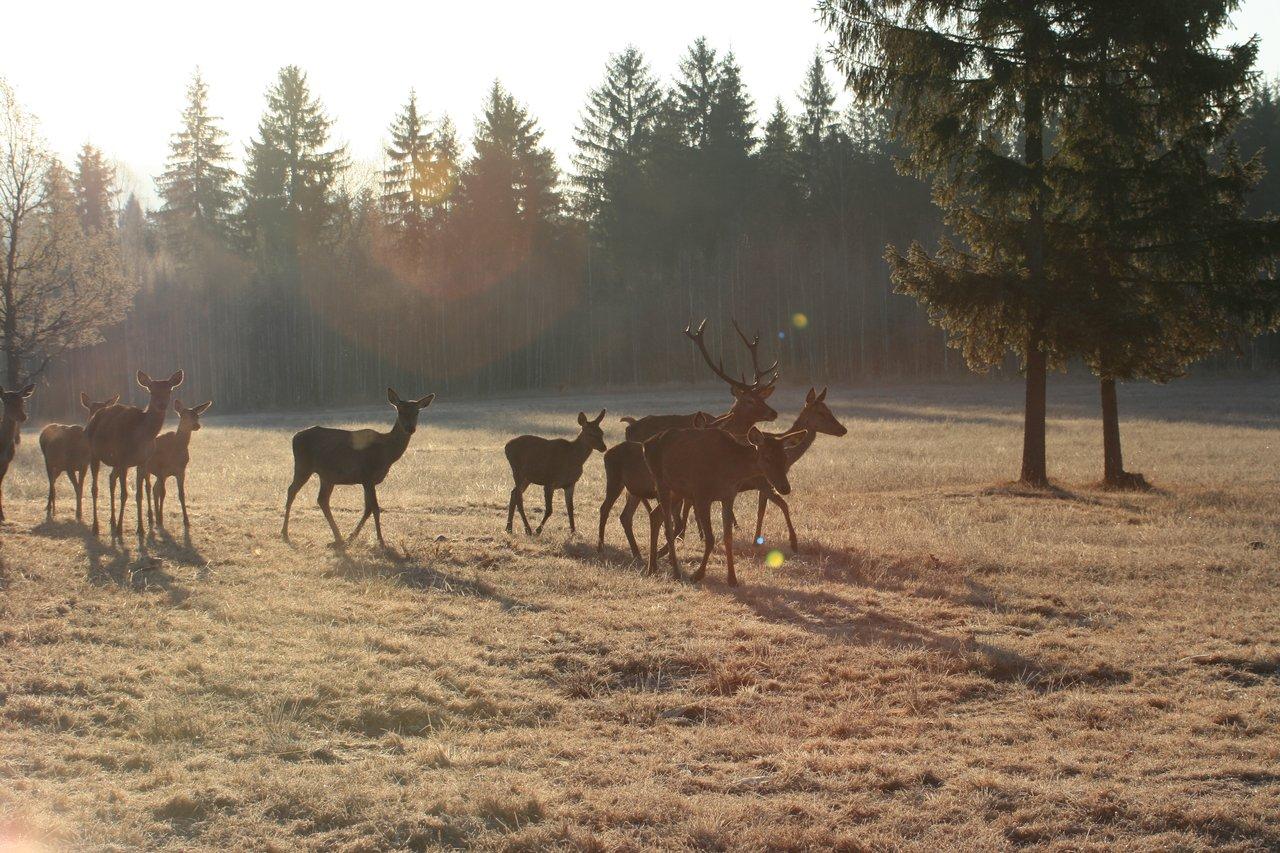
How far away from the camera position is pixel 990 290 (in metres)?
17.0

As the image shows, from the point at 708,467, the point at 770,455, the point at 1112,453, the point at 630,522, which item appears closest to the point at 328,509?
the point at 630,522

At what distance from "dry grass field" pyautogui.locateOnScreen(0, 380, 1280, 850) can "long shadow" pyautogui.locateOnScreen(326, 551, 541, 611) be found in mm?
61

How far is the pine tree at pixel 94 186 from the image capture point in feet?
229

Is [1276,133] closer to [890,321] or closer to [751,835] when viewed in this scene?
[890,321]

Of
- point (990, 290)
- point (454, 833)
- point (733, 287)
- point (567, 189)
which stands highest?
point (567, 189)

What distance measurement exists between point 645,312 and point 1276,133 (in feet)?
97.8

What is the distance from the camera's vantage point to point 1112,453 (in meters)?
18.2

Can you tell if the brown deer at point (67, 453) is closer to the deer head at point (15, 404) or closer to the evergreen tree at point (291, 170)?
the deer head at point (15, 404)

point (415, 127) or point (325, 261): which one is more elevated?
point (415, 127)

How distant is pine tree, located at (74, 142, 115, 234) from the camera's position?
229 ft

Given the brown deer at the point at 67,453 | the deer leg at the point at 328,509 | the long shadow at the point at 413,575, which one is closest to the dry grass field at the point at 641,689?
the long shadow at the point at 413,575

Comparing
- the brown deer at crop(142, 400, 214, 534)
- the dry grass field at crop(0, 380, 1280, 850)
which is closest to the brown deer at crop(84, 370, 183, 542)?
the brown deer at crop(142, 400, 214, 534)

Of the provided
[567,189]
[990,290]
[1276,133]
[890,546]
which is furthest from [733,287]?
[890,546]

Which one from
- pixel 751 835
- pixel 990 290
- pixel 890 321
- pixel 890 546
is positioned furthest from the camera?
pixel 890 321
